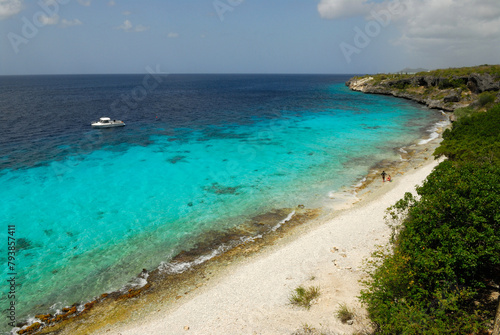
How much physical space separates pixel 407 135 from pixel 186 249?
4824 centimetres

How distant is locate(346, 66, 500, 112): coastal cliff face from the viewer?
72.9 metres

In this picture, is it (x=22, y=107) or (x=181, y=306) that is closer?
(x=181, y=306)

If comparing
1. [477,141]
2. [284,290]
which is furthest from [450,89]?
[284,290]

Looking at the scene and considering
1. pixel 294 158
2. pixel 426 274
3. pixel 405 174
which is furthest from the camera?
pixel 294 158

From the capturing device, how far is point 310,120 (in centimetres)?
7056

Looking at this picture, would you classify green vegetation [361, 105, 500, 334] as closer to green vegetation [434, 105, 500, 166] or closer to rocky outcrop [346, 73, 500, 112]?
green vegetation [434, 105, 500, 166]

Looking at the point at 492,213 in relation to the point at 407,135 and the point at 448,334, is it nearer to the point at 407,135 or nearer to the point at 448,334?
the point at 448,334

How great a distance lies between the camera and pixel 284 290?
16031 millimetres

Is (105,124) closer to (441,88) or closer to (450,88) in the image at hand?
(450,88)

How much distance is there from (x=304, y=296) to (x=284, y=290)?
4.61 ft

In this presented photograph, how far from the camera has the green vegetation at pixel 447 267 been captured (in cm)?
1026

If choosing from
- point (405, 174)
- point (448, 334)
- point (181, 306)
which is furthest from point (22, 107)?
point (448, 334)

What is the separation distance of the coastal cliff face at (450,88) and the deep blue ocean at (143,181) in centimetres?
1515

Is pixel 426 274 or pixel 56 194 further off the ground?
pixel 426 274
